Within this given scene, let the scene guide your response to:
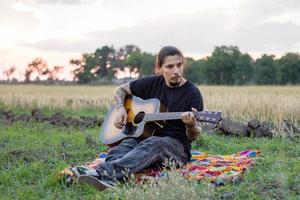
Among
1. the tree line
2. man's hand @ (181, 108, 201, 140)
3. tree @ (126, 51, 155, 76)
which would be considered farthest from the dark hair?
tree @ (126, 51, 155, 76)

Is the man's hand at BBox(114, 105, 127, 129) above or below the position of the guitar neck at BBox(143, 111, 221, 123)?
below

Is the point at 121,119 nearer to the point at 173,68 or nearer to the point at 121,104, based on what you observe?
the point at 121,104

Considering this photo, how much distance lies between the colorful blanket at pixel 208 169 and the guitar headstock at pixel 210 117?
593 millimetres

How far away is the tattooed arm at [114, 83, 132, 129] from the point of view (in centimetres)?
677

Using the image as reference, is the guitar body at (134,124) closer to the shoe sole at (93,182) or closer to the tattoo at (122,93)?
the tattoo at (122,93)

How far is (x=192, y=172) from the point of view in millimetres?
5758

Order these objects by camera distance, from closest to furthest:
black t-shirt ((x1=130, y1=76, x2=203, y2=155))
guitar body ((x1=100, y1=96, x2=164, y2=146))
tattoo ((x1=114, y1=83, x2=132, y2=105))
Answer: black t-shirt ((x1=130, y1=76, x2=203, y2=155)) < guitar body ((x1=100, y1=96, x2=164, y2=146)) < tattoo ((x1=114, y1=83, x2=132, y2=105))

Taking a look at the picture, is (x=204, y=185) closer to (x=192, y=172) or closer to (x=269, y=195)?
(x=269, y=195)

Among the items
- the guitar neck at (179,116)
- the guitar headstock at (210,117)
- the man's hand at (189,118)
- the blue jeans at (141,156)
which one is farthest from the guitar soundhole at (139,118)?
the guitar headstock at (210,117)

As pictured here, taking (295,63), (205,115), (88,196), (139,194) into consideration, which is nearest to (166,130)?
(205,115)

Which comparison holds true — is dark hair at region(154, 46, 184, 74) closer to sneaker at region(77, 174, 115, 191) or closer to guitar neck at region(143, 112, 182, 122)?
guitar neck at region(143, 112, 182, 122)

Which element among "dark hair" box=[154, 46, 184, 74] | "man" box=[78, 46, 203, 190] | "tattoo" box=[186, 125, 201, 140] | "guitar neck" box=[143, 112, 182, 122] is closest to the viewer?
"man" box=[78, 46, 203, 190]

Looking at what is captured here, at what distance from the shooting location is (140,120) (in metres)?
6.52

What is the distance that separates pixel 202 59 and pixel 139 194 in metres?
76.9
